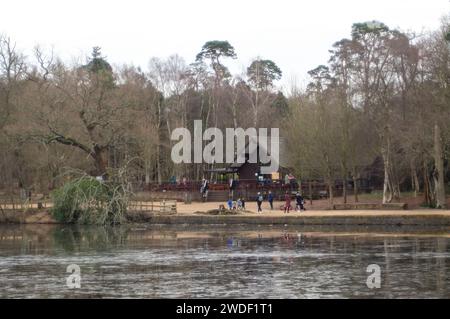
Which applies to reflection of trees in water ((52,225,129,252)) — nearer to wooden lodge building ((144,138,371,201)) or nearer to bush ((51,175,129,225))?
bush ((51,175,129,225))

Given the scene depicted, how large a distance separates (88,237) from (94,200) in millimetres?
9425

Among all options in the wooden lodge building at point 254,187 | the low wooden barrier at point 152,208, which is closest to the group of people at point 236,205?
the low wooden barrier at point 152,208

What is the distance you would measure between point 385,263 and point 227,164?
60.8 meters

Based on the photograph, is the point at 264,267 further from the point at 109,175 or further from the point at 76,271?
the point at 109,175

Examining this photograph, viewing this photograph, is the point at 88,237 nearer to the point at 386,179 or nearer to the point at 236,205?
the point at 236,205

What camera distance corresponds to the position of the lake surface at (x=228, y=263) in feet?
85.2

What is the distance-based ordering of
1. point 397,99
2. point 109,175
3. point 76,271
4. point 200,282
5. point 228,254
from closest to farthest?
point 200,282, point 76,271, point 228,254, point 109,175, point 397,99

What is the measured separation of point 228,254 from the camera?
37000 mm

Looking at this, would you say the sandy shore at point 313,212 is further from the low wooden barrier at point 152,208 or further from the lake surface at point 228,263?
the lake surface at point 228,263

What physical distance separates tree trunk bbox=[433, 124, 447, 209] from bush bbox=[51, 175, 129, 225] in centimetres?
2196

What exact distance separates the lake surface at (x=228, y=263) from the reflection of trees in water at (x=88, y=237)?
0.20 feet

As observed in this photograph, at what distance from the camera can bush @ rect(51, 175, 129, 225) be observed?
57.3 m

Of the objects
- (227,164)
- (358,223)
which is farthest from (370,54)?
(227,164)
